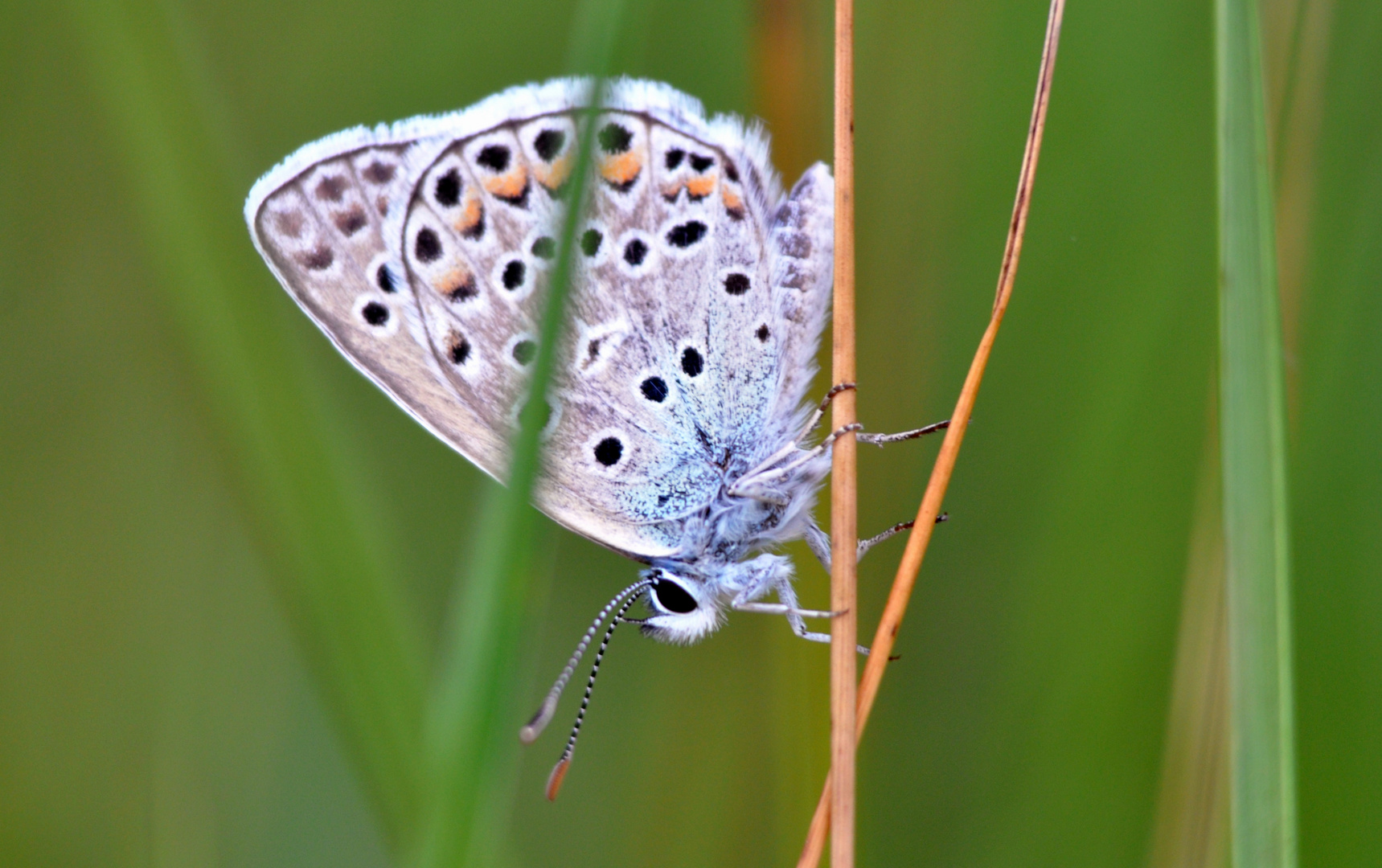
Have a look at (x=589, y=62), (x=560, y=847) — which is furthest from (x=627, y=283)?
(x=589, y=62)

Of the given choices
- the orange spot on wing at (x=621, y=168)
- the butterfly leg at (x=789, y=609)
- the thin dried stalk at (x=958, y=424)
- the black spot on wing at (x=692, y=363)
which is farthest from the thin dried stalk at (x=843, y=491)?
the orange spot on wing at (x=621, y=168)

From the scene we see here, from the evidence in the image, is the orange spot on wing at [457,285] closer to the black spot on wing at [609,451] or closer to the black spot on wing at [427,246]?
the black spot on wing at [427,246]

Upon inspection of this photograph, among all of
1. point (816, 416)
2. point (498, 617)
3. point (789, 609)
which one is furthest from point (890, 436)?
point (498, 617)

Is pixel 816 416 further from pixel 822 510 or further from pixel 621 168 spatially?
pixel 621 168

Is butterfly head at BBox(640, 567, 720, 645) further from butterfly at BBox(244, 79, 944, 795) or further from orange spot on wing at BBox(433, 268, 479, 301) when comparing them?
orange spot on wing at BBox(433, 268, 479, 301)

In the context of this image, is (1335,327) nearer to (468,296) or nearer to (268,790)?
(468,296)

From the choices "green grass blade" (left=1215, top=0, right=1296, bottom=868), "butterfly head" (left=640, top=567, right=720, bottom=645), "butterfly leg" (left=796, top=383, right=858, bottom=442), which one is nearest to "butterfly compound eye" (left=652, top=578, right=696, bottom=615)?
"butterfly head" (left=640, top=567, right=720, bottom=645)
